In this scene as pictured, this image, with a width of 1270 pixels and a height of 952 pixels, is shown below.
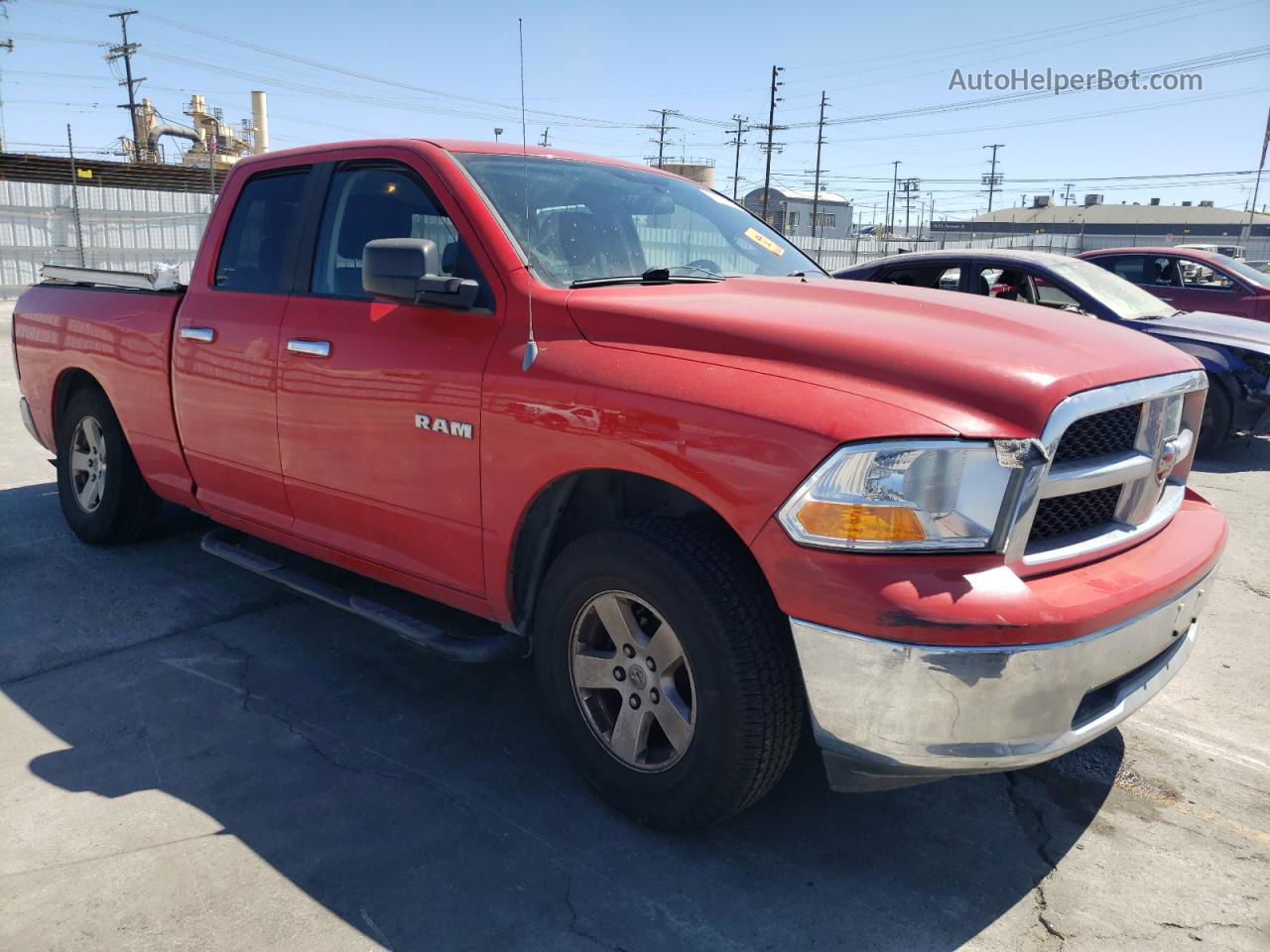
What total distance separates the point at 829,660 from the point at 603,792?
98 centimetres

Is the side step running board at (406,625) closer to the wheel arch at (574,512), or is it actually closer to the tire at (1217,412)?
the wheel arch at (574,512)

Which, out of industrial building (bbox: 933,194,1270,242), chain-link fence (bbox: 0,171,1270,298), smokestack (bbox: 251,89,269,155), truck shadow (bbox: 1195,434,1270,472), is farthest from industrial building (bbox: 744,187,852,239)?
truck shadow (bbox: 1195,434,1270,472)

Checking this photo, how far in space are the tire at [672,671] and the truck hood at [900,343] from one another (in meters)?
0.51

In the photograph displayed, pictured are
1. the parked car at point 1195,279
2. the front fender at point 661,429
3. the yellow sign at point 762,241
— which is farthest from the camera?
the parked car at point 1195,279

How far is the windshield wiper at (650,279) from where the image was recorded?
316 cm

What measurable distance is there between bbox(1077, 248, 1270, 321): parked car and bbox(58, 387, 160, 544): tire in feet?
33.4

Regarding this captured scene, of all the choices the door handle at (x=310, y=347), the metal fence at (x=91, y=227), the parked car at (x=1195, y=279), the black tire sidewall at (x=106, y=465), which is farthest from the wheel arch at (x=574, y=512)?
the metal fence at (x=91, y=227)

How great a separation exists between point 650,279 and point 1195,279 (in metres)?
11.0

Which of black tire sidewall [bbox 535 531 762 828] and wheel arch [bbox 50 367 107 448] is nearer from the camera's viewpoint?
black tire sidewall [bbox 535 531 762 828]

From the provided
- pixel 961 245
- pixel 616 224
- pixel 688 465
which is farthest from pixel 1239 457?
pixel 961 245

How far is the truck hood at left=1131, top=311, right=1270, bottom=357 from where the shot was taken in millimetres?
8062

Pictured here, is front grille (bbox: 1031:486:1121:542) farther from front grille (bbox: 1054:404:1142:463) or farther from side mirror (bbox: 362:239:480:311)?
side mirror (bbox: 362:239:480:311)

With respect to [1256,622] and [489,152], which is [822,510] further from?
[1256,622]

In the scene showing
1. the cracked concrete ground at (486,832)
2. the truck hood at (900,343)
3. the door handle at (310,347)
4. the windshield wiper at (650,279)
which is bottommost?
the cracked concrete ground at (486,832)
